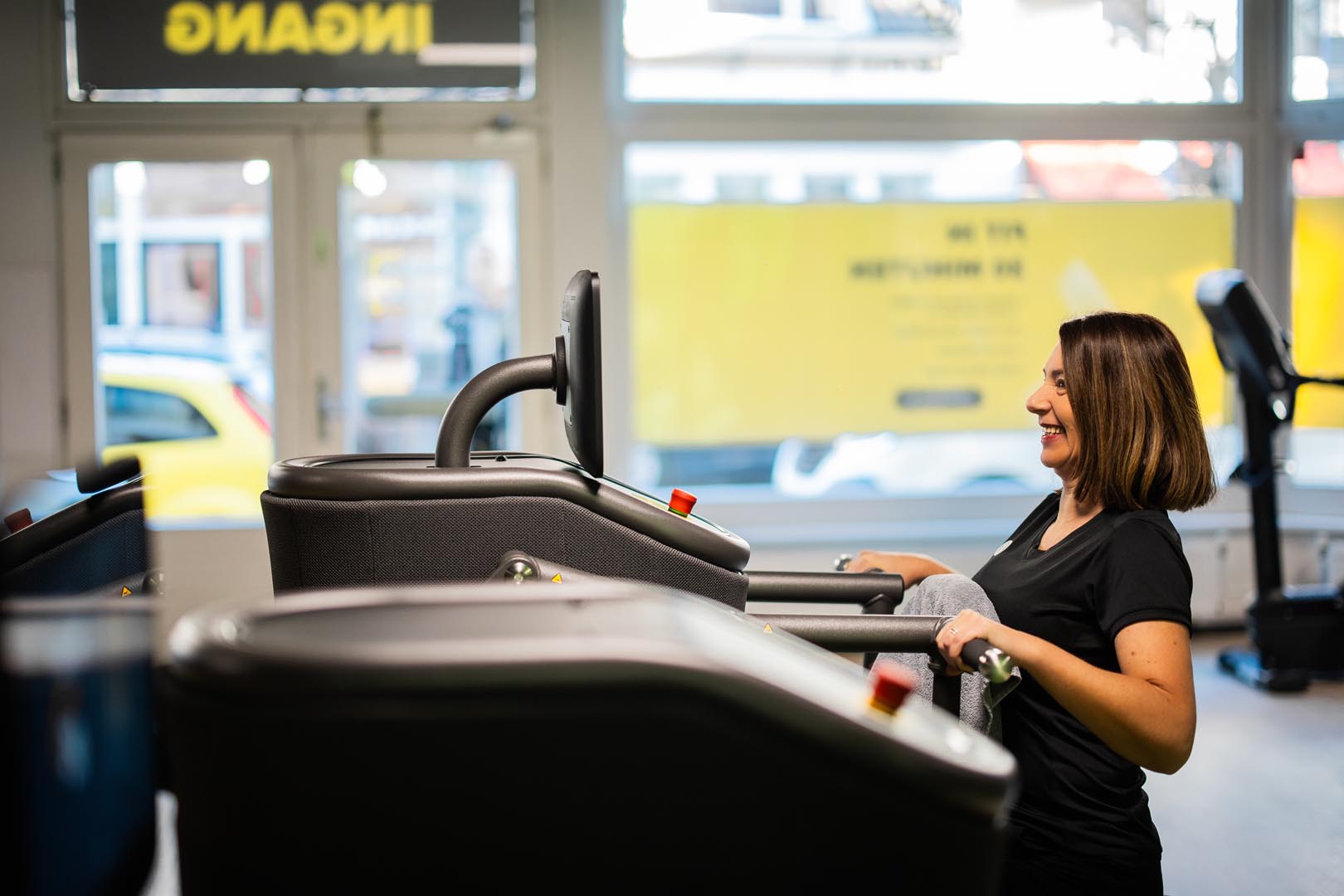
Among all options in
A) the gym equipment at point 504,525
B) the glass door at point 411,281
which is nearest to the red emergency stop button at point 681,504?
the gym equipment at point 504,525

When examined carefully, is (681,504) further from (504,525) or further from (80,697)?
(80,697)

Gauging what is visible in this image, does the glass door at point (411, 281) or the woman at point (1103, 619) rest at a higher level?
the glass door at point (411, 281)

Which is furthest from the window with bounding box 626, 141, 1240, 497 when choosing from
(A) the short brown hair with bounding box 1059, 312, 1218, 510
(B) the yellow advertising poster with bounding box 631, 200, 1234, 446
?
(A) the short brown hair with bounding box 1059, 312, 1218, 510

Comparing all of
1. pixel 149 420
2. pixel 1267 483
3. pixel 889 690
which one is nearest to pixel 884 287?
pixel 1267 483

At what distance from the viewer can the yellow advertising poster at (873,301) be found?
192 inches

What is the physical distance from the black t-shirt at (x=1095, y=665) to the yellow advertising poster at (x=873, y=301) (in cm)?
332

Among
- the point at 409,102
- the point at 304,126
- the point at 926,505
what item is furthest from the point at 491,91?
the point at 926,505

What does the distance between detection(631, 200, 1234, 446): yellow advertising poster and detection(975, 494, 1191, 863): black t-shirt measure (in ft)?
10.9

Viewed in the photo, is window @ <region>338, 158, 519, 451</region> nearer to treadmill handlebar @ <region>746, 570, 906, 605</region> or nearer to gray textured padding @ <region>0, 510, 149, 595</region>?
treadmill handlebar @ <region>746, 570, 906, 605</region>

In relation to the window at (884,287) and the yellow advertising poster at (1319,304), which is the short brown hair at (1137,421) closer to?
the window at (884,287)

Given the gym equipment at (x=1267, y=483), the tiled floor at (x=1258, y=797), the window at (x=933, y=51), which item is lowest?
the tiled floor at (x=1258, y=797)

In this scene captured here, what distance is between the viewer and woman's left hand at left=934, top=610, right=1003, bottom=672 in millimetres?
1354

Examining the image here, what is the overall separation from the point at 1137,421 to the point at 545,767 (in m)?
1.14

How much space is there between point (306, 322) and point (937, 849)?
4272 millimetres
